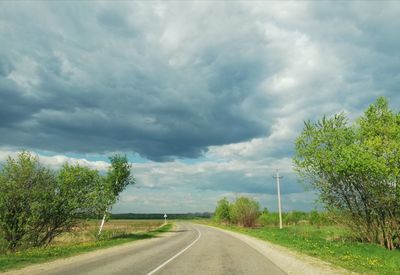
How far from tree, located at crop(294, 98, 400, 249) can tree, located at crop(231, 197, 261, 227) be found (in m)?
45.1

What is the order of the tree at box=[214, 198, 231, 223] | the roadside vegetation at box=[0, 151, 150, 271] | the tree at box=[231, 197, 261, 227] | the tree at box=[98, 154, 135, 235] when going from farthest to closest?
the tree at box=[214, 198, 231, 223], the tree at box=[231, 197, 261, 227], the tree at box=[98, 154, 135, 235], the roadside vegetation at box=[0, 151, 150, 271]

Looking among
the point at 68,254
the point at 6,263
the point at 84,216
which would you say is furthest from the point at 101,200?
the point at 6,263

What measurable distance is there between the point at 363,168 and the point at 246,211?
51.2 metres

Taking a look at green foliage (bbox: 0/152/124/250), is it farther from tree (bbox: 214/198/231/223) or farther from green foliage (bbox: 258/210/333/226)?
tree (bbox: 214/198/231/223)

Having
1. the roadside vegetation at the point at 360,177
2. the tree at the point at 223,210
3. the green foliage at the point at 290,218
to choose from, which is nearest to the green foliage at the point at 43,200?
the roadside vegetation at the point at 360,177

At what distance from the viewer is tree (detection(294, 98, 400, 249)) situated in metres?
25.0

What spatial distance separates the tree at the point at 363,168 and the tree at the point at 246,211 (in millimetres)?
45051

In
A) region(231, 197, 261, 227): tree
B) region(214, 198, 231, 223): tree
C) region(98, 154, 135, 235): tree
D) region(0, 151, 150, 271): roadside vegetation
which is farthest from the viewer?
region(214, 198, 231, 223): tree

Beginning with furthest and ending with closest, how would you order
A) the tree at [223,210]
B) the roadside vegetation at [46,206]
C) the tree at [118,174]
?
the tree at [223,210] < the tree at [118,174] < the roadside vegetation at [46,206]

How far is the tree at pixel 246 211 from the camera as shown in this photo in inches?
2943

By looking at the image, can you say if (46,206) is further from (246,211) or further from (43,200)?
(246,211)

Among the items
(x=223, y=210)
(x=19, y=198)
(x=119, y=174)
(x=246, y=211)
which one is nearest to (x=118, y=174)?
(x=119, y=174)

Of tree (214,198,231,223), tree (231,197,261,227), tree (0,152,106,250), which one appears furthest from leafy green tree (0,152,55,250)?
tree (214,198,231,223)

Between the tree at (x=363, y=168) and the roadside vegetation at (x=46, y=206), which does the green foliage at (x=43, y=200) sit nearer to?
the roadside vegetation at (x=46, y=206)
